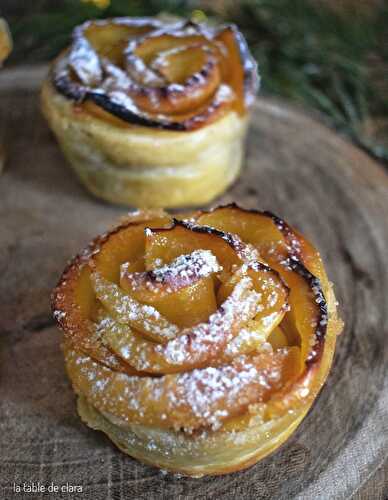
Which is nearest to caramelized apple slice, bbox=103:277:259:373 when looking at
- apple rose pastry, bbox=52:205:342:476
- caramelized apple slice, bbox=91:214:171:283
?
apple rose pastry, bbox=52:205:342:476

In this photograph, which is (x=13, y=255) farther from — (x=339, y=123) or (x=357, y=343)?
(x=339, y=123)

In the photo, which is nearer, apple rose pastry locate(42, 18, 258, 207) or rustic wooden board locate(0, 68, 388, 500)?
rustic wooden board locate(0, 68, 388, 500)

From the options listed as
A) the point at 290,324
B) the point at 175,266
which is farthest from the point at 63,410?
the point at 290,324

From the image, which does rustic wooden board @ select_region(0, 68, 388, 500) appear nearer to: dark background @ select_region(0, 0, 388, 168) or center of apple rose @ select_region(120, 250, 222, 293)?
dark background @ select_region(0, 0, 388, 168)

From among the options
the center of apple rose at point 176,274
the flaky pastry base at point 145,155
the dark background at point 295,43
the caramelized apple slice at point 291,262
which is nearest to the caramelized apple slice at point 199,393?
the caramelized apple slice at point 291,262

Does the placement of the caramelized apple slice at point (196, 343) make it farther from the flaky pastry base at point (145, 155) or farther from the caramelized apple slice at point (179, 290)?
the flaky pastry base at point (145, 155)
